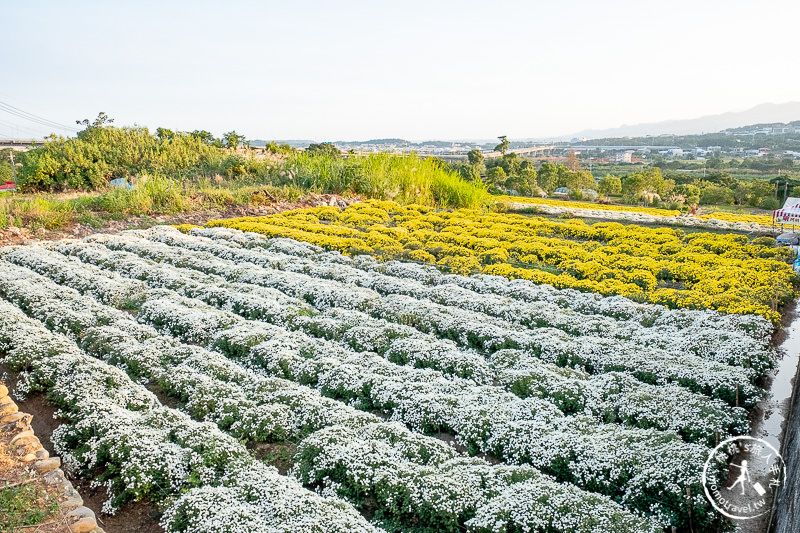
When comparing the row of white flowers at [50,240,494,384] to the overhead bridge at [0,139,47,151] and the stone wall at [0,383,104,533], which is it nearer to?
the stone wall at [0,383,104,533]

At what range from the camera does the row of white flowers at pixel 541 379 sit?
23.4ft

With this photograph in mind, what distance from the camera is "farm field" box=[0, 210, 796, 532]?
569cm

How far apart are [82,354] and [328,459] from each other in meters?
5.66

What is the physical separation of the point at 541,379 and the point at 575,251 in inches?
377

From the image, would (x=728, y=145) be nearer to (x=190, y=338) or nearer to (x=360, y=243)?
(x=360, y=243)

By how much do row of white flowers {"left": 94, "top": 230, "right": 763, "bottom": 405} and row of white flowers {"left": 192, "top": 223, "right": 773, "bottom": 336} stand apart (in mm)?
684

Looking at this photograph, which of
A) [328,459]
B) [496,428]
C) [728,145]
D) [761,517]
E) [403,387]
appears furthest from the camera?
[728,145]

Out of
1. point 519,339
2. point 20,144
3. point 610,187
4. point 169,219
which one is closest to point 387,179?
point 169,219

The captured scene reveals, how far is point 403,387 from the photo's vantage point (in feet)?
26.3

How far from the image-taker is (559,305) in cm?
1231

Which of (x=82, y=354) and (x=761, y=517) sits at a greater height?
(x=82, y=354)

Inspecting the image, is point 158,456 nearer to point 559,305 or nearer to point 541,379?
point 541,379

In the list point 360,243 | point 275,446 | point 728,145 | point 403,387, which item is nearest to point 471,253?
point 360,243

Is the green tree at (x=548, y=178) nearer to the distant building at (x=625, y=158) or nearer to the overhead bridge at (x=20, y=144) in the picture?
the overhead bridge at (x=20, y=144)
